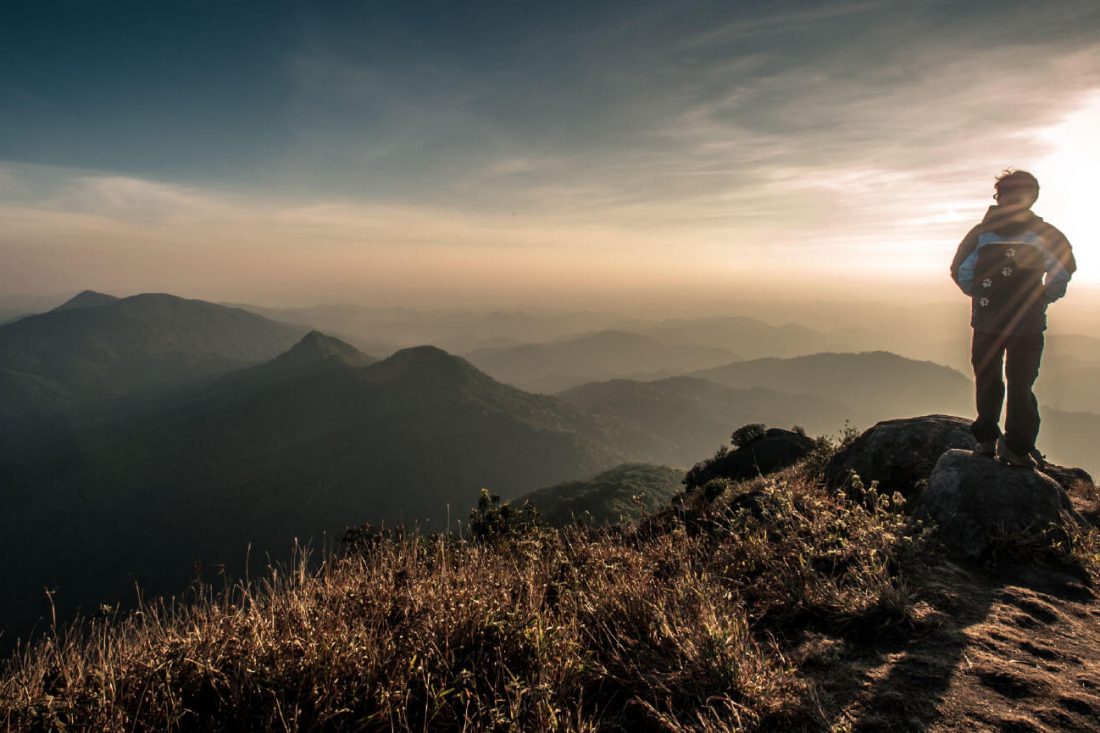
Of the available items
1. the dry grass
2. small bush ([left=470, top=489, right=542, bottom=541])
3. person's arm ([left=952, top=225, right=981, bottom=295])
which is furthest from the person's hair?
small bush ([left=470, top=489, right=542, bottom=541])

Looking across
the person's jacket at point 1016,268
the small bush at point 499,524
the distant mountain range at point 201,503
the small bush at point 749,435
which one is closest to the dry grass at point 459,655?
the small bush at point 499,524

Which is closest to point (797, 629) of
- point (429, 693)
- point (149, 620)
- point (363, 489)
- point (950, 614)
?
point (950, 614)

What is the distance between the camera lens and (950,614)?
4.80 meters

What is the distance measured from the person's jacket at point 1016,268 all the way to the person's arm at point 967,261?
1 cm

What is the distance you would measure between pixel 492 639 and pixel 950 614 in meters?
4.09

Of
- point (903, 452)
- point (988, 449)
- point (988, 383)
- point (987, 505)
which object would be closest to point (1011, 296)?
point (988, 383)

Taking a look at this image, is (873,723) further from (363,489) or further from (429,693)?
(363,489)

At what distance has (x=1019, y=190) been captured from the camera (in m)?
7.41

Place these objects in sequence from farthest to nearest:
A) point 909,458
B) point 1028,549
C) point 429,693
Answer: point 909,458, point 1028,549, point 429,693

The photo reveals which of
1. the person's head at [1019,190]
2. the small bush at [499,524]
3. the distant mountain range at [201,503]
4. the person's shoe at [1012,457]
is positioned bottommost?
the distant mountain range at [201,503]

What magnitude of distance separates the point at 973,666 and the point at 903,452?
259 inches

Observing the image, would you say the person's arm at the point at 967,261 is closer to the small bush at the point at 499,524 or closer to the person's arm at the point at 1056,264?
the person's arm at the point at 1056,264

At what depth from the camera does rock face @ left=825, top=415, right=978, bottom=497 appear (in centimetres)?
945

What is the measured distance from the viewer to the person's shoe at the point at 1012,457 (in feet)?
22.8
